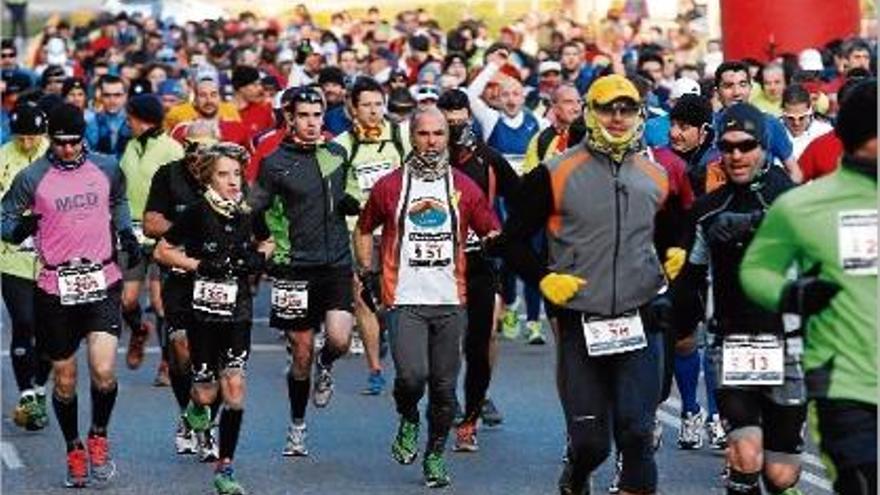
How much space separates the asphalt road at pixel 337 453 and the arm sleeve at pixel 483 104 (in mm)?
2309

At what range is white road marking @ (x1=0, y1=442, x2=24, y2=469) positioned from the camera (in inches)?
572

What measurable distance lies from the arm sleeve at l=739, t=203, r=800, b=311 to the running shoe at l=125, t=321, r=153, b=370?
932cm

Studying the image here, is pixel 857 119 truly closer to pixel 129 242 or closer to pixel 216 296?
pixel 216 296

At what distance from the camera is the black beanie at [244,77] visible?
2252 centimetres

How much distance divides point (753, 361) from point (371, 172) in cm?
523

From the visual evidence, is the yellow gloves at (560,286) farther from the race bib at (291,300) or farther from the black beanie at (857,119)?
the race bib at (291,300)

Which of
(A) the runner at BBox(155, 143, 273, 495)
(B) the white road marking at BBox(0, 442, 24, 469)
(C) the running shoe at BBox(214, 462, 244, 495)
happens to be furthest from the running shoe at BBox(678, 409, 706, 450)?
(B) the white road marking at BBox(0, 442, 24, 469)

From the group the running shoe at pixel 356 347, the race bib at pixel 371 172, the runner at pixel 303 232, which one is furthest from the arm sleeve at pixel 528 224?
the running shoe at pixel 356 347

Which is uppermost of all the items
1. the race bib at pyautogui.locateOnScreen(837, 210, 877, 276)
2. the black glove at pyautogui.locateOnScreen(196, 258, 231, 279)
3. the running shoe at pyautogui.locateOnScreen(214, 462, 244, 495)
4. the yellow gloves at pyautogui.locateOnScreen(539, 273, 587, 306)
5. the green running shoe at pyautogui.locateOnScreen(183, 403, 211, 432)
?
the race bib at pyautogui.locateOnScreen(837, 210, 877, 276)

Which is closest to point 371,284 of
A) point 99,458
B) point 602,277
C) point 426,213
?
point 426,213

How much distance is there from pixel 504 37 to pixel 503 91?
1365 cm

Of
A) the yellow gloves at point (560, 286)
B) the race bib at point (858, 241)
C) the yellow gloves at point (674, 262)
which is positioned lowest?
→ the yellow gloves at point (560, 286)

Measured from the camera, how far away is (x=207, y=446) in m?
14.6

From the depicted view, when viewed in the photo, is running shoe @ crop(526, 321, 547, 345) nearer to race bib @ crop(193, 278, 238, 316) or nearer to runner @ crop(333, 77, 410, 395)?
runner @ crop(333, 77, 410, 395)
